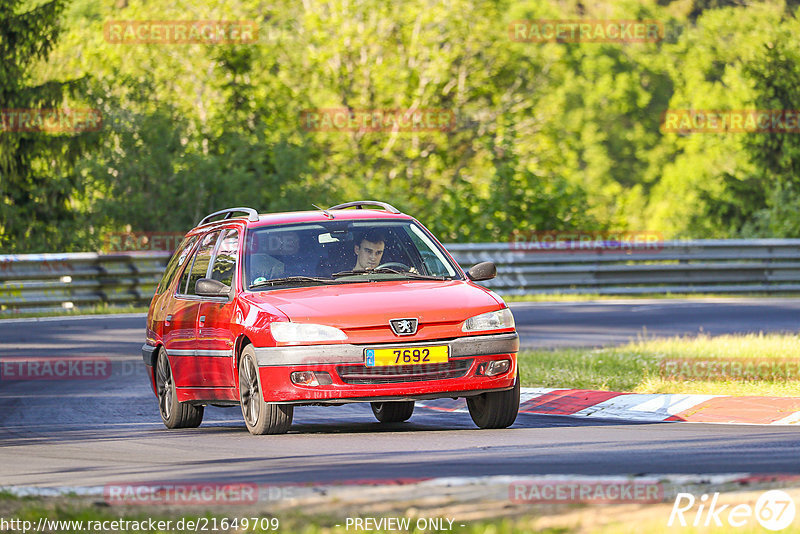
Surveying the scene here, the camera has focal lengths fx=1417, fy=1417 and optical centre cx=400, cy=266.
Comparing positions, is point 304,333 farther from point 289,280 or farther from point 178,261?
point 178,261

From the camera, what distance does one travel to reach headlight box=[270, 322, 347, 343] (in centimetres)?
948

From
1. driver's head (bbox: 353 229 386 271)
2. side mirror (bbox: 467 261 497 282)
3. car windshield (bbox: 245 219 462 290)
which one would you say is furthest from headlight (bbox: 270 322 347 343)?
side mirror (bbox: 467 261 497 282)

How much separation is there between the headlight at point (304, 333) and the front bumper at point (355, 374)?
6cm

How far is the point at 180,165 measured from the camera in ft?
103

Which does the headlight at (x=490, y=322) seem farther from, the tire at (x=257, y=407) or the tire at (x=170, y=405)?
the tire at (x=170, y=405)

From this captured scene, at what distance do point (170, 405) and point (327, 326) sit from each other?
7.87 feet

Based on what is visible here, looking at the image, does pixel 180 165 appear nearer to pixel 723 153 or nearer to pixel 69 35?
pixel 69 35

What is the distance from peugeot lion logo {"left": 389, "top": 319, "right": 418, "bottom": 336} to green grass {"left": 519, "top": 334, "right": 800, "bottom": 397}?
11.1 feet

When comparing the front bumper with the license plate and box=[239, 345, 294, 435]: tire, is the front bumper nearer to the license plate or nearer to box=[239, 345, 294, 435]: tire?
the license plate

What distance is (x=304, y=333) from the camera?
31.3 feet

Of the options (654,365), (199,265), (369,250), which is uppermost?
(369,250)

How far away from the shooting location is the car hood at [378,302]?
31.3 feet

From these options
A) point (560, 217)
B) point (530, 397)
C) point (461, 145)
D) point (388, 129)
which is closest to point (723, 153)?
point (461, 145)

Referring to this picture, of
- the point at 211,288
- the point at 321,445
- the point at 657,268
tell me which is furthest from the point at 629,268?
the point at 321,445
